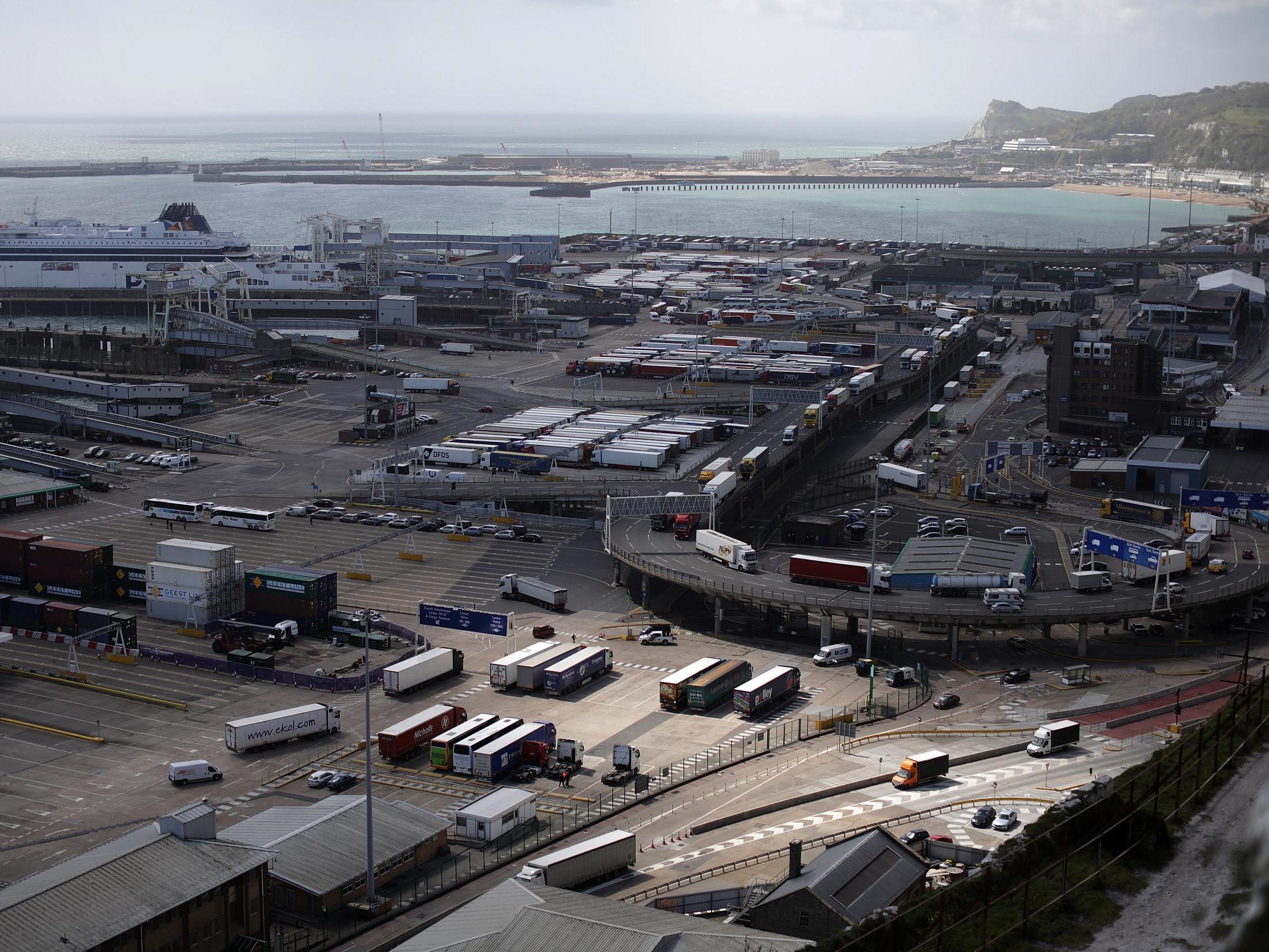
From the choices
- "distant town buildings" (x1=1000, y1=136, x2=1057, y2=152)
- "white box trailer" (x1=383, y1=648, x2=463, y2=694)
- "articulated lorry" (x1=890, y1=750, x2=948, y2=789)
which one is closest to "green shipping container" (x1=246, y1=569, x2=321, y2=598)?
"white box trailer" (x1=383, y1=648, x2=463, y2=694)

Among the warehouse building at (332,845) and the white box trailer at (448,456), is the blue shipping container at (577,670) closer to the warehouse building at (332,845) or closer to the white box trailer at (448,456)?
the warehouse building at (332,845)

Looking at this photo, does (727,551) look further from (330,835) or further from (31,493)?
(31,493)

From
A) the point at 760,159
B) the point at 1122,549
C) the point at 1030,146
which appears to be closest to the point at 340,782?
the point at 1122,549

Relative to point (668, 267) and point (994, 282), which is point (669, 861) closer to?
point (994, 282)

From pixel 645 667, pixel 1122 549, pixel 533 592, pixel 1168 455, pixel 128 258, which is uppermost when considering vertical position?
pixel 128 258

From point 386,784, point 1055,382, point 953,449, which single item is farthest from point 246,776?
point 1055,382

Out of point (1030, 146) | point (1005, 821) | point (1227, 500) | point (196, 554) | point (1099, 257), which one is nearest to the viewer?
point (1005, 821)

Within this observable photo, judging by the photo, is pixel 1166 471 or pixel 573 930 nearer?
pixel 573 930

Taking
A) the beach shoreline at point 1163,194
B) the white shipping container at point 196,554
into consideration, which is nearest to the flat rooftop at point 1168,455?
the white shipping container at point 196,554
